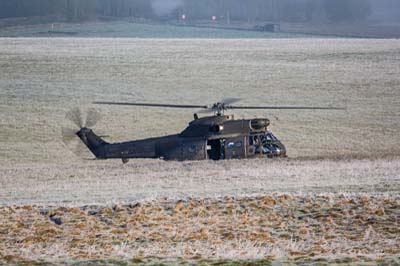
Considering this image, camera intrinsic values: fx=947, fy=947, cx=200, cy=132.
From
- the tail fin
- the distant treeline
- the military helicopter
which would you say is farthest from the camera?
the distant treeline

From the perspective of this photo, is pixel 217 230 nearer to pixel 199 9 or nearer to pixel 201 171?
pixel 201 171

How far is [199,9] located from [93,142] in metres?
88.7

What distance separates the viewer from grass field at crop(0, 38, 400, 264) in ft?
45.7

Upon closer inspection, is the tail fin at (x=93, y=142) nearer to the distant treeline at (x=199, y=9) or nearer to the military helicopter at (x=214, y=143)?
the military helicopter at (x=214, y=143)

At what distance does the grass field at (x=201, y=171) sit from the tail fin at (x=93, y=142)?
51 cm

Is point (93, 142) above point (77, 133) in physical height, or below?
below

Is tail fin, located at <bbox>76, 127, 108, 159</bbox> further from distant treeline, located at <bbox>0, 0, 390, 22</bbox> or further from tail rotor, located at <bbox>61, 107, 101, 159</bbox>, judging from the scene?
distant treeline, located at <bbox>0, 0, 390, 22</bbox>

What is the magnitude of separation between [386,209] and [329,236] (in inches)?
84.3

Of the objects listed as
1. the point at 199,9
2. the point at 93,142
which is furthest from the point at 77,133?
the point at 199,9

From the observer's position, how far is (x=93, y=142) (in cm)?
2708

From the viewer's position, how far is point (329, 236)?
563 inches

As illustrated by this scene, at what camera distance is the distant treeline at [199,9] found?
96375 millimetres

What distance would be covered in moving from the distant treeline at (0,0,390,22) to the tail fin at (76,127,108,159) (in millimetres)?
68052

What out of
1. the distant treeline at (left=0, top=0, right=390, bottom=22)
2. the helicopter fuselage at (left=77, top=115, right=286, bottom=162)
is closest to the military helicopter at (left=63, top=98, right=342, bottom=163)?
the helicopter fuselage at (left=77, top=115, right=286, bottom=162)
